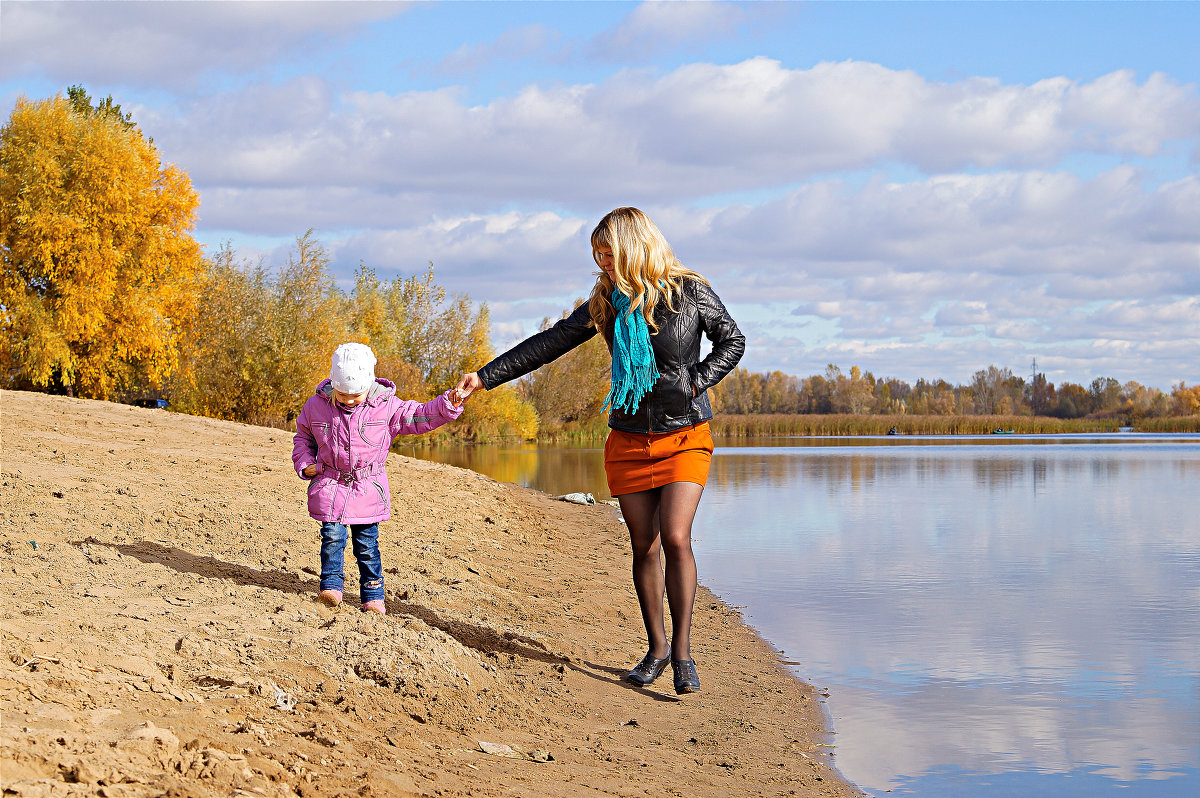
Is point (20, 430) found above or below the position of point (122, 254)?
below

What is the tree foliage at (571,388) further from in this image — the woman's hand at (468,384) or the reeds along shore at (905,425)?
the woman's hand at (468,384)

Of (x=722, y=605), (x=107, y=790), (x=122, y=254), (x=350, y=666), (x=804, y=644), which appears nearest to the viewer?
(x=107, y=790)

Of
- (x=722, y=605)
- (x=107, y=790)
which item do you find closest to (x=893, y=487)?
(x=722, y=605)

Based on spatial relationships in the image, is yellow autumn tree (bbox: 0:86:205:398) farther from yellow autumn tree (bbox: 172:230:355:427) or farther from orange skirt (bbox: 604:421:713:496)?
orange skirt (bbox: 604:421:713:496)

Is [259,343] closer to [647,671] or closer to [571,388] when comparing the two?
[647,671]

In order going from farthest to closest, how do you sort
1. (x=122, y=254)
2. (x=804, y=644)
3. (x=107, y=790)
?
(x=122, y=254), (x=804, y=644), (x=107, y=790)

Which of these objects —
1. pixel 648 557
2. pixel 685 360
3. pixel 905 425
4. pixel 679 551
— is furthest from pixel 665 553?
pixel 905 425

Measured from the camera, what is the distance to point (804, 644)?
729cm

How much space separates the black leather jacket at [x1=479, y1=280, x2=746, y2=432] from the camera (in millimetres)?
5234

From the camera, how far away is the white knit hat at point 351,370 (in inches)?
211

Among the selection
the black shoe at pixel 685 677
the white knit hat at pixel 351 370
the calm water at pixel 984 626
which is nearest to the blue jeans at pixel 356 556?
the white knit hat at pixel 351 370

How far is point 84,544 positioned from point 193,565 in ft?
2.23

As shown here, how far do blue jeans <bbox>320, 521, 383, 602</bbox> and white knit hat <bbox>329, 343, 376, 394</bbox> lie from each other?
755 millimetres

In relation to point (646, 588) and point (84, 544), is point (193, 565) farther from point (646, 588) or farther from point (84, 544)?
point (646, 588)
